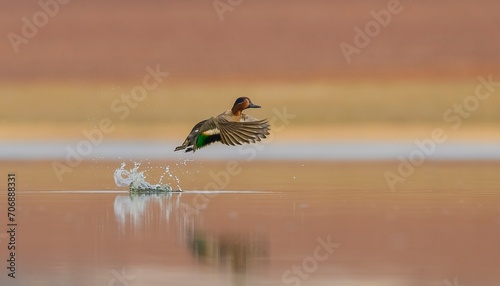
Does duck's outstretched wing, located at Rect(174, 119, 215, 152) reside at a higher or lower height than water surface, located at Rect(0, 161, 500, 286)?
higher

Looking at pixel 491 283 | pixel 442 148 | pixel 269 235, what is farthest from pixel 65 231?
pixel 442 148

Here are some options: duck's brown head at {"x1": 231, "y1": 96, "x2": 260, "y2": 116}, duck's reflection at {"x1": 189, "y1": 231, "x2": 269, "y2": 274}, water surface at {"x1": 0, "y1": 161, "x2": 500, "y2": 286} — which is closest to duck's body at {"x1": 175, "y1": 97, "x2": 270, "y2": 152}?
duck's brown head at {"x1": 231, "y1": 96, "x2": 260, "y2": 116}

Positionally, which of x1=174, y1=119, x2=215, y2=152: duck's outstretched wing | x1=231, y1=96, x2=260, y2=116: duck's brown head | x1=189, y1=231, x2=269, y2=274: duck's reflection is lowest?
x1=189, y1=231, x2=269, y2=274: duck's reflection

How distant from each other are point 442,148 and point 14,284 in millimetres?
30306

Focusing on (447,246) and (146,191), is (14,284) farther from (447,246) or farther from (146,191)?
(146,191)

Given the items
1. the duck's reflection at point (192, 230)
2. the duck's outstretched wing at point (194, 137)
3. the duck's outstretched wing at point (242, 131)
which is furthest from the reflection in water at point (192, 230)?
the duck's outstretched wing at point (242, 131)

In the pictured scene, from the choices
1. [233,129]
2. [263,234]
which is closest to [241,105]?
[233,129]

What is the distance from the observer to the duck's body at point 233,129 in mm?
17656

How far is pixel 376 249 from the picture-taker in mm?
13242

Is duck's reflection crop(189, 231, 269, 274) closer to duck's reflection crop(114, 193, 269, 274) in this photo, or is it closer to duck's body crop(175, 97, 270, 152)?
duck's reflection crop(114, 193, 269, 274)

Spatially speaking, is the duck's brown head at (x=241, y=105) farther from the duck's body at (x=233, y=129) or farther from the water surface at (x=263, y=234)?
the water surface at (x=263, y=234)

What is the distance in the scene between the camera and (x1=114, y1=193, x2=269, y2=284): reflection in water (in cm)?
1266

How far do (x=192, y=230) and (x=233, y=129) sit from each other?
319 centimetres

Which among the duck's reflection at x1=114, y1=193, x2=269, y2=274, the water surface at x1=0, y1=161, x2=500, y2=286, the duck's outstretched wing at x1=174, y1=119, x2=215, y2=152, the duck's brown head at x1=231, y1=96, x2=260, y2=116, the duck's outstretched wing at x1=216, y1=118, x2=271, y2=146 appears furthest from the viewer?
the duck's outstretched wing at x1=174, y1=119, x2=215, y2=152
